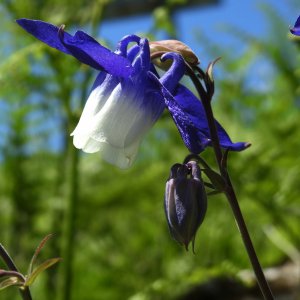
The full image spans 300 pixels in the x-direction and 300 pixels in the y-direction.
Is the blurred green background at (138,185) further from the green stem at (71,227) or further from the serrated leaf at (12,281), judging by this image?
the serrated leaf at (12,281)

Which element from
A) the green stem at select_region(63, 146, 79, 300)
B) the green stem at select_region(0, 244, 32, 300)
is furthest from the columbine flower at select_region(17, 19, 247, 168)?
the green stem at select_region(63, 146, 79, 300)

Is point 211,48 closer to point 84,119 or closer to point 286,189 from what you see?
point 286,189

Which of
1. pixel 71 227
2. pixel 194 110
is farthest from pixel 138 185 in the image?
pixel 194 110

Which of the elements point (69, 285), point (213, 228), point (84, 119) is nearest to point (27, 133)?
point (213, 228)

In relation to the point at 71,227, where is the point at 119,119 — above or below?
above

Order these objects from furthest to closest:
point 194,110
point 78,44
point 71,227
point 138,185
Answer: point 138,185
point 71,227
point 194,110
point 78,44

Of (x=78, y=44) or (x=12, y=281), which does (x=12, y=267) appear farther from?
(x=78, y=44)

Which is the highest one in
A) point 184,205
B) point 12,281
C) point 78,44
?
point 78,44
